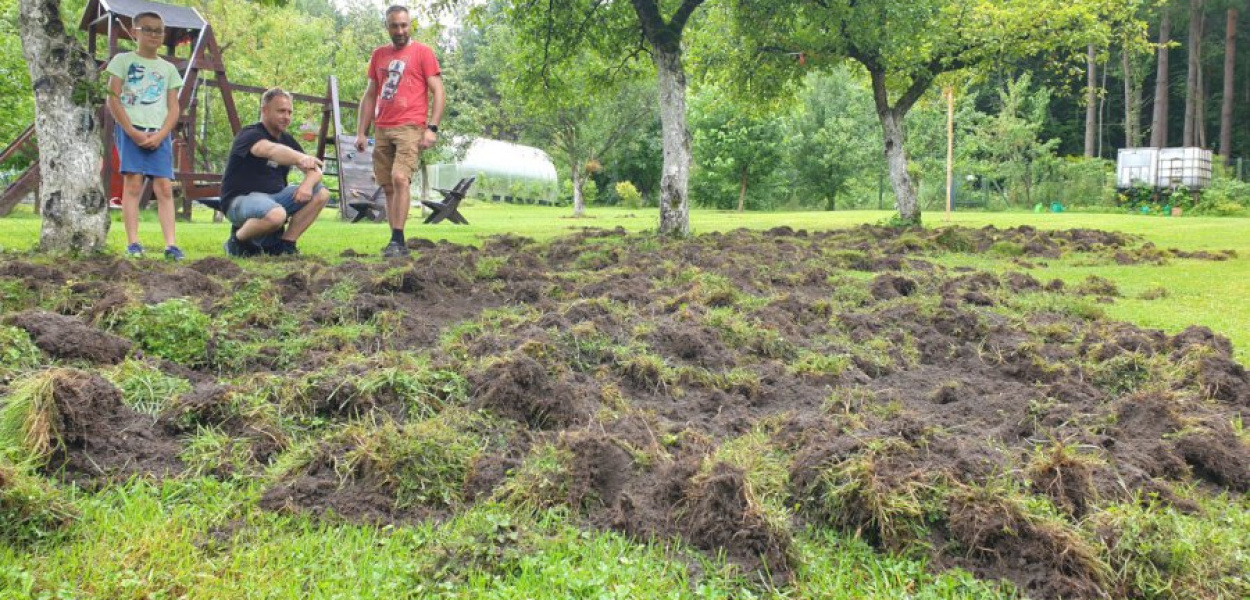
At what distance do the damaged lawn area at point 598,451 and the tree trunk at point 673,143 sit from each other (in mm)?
6959

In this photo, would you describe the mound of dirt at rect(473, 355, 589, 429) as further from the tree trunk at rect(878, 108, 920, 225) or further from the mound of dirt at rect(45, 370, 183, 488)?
the tree trunk at rect(878, 108, 920, 225)

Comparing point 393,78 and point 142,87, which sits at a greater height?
point 393,78

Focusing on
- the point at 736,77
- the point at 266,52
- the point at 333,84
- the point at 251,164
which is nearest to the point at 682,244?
the point at 251,164

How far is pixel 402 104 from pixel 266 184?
4.75 feet

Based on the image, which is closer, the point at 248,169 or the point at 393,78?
the point at 248,169

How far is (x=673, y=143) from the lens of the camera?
473 inches

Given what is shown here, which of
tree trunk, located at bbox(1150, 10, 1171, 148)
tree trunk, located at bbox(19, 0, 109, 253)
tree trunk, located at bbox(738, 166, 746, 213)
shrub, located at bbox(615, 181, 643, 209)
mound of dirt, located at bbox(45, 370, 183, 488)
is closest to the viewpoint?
mound of dirt, located at bbox(45, 370, 183, 488)

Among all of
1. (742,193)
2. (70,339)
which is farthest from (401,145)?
(742,193)

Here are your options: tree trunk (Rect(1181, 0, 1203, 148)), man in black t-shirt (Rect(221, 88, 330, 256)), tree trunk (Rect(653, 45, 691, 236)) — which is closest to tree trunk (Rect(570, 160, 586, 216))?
tree trunk (Rect(653, 45, 691, 236))

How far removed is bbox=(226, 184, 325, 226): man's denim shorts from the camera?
721 cm

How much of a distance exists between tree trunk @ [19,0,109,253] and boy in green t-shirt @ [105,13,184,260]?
0.23 meters

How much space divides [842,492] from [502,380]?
141 cm

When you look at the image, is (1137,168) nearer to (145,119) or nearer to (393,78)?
(393,78)

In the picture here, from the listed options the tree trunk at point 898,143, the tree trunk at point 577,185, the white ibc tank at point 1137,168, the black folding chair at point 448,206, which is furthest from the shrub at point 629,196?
the black folding chair at point 448,206
